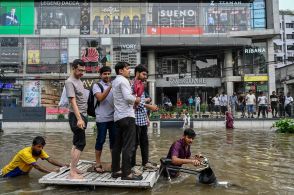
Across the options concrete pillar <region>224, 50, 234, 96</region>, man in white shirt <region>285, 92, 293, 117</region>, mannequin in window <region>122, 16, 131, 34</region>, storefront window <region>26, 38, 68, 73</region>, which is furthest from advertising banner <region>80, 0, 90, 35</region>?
man in white shirt <region>285, 92, 293, 117</region>

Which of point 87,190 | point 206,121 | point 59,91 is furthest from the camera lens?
point 59,91

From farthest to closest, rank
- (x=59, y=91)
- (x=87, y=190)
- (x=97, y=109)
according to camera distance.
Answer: (x=59, y=91)
(x=97, y=109)
(x=87, y=190)

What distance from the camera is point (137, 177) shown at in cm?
511

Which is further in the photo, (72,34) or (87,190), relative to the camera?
(72,34)

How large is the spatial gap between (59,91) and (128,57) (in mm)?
7802

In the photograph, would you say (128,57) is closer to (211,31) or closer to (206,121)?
(211,31)

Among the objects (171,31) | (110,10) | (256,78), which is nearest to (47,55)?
(110,10)

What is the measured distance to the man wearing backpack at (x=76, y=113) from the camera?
16.9 feet

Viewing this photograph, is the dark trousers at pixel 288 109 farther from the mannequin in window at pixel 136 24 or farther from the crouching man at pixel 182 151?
the mannequin in window at pixel 136 24

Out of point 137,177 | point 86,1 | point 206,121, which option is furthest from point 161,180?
point 86,1

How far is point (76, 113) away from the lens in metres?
5.12

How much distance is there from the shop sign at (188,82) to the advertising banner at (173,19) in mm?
4845

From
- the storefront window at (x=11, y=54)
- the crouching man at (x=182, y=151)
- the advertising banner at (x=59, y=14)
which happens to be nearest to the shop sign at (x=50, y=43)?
the advertising banner at (x=59, y=14)

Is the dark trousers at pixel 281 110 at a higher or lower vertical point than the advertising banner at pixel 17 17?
lower
